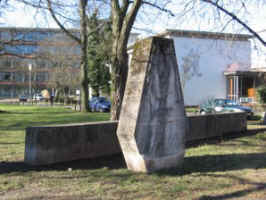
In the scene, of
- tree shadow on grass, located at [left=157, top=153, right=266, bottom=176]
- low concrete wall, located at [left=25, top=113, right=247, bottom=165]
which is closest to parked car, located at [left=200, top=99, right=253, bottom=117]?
tree shadow on grass, located at [left=157, top=153, right=266, bottom=176]

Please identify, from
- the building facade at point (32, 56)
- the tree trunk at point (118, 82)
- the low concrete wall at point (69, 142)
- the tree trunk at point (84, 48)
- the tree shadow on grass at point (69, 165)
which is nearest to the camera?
the tree shadow on grass at point (69, 165)

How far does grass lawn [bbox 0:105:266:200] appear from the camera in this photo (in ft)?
16.9

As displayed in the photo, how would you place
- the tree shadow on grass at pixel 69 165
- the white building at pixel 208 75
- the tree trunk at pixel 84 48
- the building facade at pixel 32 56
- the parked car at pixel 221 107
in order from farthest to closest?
the white building at pixel 208 75
the parked car at pixel 221 107
the building facade at pixel 32 56
the tree trunk at pixel 84 48
the tree shadow on grass at pixel 69 165

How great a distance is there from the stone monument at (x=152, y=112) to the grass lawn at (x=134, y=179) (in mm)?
351

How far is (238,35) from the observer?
39.4ft

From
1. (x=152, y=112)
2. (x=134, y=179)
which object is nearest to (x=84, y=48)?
(x=152, y=112)

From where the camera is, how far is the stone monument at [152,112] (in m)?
6.30

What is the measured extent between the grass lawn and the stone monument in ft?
1.15

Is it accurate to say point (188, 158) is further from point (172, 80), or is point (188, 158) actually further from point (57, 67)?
point (57, 67)

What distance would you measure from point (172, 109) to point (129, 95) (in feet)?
3.15

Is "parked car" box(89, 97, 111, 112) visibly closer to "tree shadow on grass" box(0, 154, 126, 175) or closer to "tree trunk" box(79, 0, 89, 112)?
"tree trunk" box(79, 0, 89, 112)

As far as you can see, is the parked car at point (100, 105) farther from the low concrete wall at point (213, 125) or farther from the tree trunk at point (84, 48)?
the low concrete wall at point (213, 125)

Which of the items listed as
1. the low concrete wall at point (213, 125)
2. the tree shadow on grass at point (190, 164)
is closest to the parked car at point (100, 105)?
the low concrete wall at point (213, 125)

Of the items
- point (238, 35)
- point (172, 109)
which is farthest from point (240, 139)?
point (172, 109)
